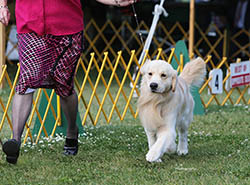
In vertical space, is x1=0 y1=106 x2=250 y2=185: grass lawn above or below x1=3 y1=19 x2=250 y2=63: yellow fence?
above

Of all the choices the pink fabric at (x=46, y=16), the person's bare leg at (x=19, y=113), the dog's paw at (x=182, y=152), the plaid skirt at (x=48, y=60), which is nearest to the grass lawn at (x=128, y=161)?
the dog's paw at (x=182, y=152)

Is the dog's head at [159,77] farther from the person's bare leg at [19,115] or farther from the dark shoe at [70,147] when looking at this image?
the person's bare leg at [19,115]

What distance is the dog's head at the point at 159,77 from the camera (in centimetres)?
409

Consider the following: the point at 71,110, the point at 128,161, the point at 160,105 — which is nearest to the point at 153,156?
the point at 128,161

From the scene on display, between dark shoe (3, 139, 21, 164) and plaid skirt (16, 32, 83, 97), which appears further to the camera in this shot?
plaid skirt (16, 32, 83, 97)

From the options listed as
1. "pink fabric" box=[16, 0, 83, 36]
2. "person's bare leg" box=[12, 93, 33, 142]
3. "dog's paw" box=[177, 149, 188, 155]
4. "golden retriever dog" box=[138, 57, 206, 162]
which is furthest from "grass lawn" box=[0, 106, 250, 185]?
"pink fabric" box=[16, 0, 83, 36]

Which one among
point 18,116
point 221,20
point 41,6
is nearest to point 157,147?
point 18,116

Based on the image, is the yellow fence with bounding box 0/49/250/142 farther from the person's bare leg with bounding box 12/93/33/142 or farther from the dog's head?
the dog's head

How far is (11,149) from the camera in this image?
3881 millimetres

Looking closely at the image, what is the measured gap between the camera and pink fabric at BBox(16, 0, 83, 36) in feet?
13.1

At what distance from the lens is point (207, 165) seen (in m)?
4.17

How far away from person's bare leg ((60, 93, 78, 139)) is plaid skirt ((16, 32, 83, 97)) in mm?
62

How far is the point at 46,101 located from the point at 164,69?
1.68 m

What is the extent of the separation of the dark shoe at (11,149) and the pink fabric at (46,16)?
85 centimetres
